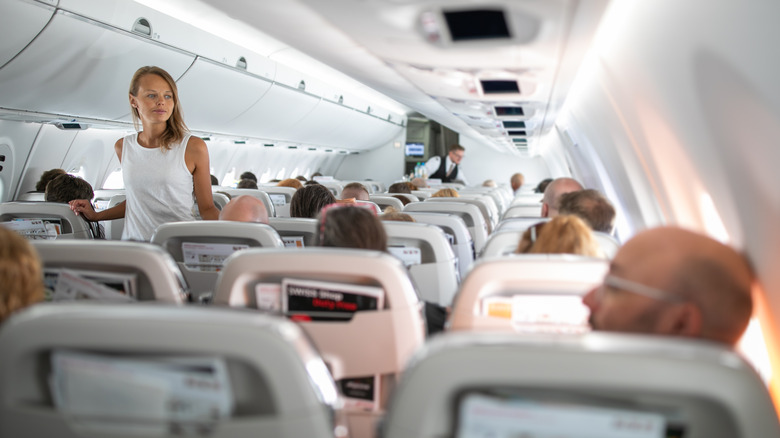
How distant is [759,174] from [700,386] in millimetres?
1819

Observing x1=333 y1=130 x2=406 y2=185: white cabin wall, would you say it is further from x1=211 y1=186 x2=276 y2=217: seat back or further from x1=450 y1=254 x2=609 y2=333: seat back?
x1=450 y1=254 x2=609 y2=333: seat back

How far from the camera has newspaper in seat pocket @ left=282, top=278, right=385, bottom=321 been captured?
81.3 inches

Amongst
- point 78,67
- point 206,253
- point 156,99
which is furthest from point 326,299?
point 78,67

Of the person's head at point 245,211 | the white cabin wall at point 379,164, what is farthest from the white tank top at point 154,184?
the white cabin wall at point 379,164

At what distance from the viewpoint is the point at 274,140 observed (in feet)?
55.2

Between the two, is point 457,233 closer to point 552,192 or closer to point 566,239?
point 552,192

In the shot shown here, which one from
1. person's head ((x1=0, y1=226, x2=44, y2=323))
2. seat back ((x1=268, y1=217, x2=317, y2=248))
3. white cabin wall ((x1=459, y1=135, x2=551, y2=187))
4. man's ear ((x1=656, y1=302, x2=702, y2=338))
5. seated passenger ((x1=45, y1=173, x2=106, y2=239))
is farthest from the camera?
white cabin wall ((x1=459, y1=135, x2=551, y2=187))

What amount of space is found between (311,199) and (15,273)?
295cm

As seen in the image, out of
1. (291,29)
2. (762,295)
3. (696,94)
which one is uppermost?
(291,29)

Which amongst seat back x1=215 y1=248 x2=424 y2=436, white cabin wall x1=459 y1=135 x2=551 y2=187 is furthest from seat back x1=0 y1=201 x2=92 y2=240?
white cabin wall x1=459 y1=135 x2=551 y2=187

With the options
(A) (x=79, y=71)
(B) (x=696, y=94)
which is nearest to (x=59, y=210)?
(A) (x=79, y=71)

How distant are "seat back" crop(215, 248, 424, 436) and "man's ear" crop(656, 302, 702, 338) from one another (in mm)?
790

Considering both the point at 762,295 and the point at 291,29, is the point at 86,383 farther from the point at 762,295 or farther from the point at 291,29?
the point at 291,29

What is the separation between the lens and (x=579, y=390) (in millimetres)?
1121
